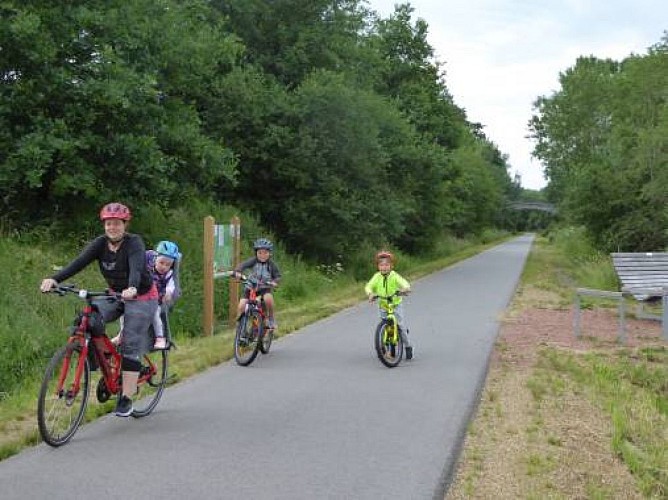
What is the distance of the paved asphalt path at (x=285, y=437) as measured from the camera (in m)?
4.90

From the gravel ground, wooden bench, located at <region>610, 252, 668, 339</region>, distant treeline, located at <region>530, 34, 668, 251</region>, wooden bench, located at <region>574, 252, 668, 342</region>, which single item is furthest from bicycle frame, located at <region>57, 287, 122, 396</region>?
distant treeline, located at <region>530, 34, 668, 251</region>

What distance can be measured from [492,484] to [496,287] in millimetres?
17367

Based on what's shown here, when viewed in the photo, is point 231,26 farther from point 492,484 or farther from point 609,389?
point 492,484

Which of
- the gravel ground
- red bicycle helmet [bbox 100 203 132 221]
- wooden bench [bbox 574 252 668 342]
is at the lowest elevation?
the gravel ground

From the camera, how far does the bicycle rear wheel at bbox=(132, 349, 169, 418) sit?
6.80 meters

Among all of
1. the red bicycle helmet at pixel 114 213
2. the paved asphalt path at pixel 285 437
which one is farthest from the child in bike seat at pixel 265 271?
the red bicycle helmet at pixel 114 213

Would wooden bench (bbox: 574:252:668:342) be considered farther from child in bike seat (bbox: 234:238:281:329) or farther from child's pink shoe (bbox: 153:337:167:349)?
child's pink shoe (bbox: 153:337:167:349)

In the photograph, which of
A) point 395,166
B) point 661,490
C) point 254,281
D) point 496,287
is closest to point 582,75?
point 395,166

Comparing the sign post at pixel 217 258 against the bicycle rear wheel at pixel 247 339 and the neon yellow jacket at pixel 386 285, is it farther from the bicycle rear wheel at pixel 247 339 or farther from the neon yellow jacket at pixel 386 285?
the neon yellow jacket at pixel 386 285

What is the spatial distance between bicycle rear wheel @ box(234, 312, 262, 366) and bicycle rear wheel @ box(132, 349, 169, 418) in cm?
177

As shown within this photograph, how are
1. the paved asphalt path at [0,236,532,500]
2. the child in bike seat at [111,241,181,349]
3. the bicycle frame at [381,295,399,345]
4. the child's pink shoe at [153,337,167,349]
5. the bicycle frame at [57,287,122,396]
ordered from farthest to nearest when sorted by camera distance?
the bicycle frame at [381,295,399,345] < the child in bike seat at [111,241,181,349] < the child's pink shoe at [153,337,167,349] < the bicycle frame at [57,287,122,396] < the paved asphalt path at [0,236,532,500]

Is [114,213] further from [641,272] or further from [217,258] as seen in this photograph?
[641,272]

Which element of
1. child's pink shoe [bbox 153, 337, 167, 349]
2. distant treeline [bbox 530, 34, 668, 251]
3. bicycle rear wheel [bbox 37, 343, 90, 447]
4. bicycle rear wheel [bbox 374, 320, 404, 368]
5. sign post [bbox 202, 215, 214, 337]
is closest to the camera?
bicycle rear wheel [bbox 37, 343, 90, 447]

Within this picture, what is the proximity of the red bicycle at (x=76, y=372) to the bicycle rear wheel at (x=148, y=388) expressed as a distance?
1.42ft
